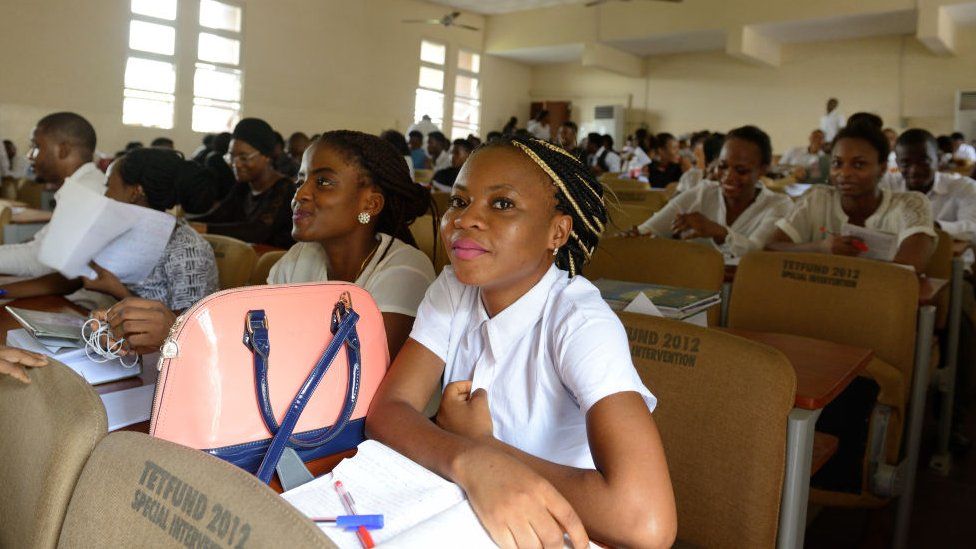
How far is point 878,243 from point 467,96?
1401 centimetres

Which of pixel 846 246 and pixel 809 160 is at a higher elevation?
pixel 809 160

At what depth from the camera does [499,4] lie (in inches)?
575

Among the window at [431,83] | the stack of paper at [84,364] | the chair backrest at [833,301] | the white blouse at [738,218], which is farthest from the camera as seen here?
the window at [431,83]

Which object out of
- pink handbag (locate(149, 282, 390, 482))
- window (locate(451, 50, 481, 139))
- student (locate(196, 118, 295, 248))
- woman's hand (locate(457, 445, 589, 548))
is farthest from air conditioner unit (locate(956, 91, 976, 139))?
woman's hand (locate(457, 445, 589, 548))

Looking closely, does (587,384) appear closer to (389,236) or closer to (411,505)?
(411,505)

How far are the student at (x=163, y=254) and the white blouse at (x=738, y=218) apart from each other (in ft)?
6.83

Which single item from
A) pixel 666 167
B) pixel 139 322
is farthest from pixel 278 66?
pixel 139 322

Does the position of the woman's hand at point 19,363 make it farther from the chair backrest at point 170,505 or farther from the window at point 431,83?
the window at point 431,83

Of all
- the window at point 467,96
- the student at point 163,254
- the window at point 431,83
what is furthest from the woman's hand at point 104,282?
the window at point 467,96

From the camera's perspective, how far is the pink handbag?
105 centimetres

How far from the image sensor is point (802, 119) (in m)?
13.4

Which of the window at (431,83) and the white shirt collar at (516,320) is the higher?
the window at (431,83)

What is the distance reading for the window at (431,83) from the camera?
15.3m

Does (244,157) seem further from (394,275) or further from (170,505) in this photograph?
(170,505)
